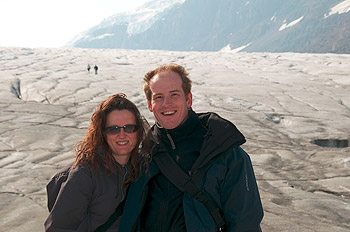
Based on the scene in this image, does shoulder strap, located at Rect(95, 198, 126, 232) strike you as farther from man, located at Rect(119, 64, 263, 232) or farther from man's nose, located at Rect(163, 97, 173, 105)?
man's nose, located at Rect(163, 97, 173, 105)

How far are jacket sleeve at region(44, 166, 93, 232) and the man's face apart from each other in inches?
26.8

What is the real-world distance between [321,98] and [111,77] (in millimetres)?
13042

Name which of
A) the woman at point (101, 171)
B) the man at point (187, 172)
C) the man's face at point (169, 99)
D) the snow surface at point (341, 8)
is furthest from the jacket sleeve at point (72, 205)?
the snow surface at point (341, 8)

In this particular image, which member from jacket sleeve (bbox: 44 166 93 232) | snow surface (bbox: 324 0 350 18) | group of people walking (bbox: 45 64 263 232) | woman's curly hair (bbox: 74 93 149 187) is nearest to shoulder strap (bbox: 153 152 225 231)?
group of people walking (bbox: 45 64 263 232)

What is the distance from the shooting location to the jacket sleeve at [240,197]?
2.19 metres

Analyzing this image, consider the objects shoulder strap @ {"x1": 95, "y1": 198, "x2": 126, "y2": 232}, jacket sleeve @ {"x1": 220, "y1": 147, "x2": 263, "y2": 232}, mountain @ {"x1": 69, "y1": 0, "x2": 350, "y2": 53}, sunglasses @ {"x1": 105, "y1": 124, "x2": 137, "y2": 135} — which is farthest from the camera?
mountain @ {"x1": 69, "y1": 0, "x2": 350, "y2": 53}

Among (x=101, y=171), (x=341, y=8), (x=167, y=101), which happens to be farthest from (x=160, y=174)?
(x=341, y=8)

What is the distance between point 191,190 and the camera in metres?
2.26

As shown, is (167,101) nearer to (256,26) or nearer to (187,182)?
(187,182)

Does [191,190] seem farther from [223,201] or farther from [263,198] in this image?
[263,198]

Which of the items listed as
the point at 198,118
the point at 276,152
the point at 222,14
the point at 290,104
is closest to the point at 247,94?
the point at 290,104

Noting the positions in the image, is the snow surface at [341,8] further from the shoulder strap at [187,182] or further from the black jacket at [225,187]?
the shoulder strap at [187,182]

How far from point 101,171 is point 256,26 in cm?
18164

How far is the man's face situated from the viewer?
255 cm
